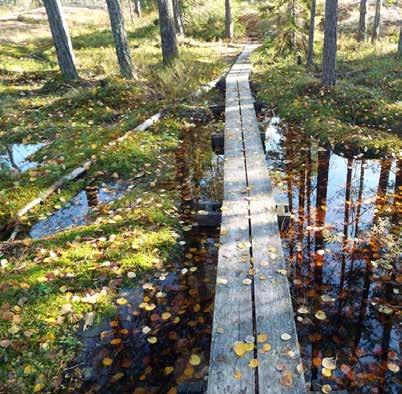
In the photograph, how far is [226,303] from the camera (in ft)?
10.5

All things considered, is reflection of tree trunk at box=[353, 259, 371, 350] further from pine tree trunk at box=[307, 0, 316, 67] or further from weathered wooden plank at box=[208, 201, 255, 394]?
pine tree trunk at box=[307, 0, 316, 67]

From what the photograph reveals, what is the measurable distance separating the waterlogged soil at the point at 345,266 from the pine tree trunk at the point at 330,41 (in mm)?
3880

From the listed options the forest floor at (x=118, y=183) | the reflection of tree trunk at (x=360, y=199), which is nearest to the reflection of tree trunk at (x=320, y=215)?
the reflection of tree trunk at (x=360, y=199)

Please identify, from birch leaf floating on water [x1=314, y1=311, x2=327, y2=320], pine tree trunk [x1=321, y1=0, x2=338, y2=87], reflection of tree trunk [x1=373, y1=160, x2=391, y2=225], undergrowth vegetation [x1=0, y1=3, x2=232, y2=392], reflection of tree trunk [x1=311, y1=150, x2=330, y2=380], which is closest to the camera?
reflection of tree trunk [x1=311, y1=150, x2=330, y2=380]

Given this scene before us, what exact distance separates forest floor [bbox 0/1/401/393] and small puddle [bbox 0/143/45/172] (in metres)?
→ 0.05

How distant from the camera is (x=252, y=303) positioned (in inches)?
126

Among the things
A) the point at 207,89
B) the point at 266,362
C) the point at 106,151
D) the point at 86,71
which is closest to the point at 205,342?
the point at 266,362

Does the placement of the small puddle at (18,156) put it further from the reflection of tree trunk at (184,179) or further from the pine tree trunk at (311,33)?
the pine tree trunk at (311,33)

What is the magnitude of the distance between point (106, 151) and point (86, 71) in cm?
853

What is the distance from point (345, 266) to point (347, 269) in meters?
0.05

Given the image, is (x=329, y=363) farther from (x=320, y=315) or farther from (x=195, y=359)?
(x=195, y=359)

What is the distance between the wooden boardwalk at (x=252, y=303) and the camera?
8.36ft

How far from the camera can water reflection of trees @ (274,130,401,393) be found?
3.12 meters

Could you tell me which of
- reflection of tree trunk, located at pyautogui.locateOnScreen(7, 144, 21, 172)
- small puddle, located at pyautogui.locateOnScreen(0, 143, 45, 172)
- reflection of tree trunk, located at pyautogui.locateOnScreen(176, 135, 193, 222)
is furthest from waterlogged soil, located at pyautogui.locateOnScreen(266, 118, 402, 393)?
reflection of tree trunk, located at pyautogui.locateOnScreen(7, 144, 21, 172)
